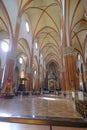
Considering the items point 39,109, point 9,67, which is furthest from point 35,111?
point 9,67

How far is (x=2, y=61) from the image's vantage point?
54.1 feet

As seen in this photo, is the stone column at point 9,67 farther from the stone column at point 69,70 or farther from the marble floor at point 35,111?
the marble floor at point 35,111

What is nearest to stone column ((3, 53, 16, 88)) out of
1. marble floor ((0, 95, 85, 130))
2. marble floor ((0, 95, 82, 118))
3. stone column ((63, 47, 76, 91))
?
marble floor ((0, 95, 82, 118))

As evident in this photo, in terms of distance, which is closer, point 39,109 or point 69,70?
point 39,109

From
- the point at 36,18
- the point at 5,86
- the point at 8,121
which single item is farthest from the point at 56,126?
the point at 36,18

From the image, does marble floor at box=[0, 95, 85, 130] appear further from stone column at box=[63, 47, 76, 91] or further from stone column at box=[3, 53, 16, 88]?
stone column at box=[3, 53, 16, 88]

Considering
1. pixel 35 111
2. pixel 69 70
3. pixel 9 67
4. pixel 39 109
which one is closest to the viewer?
pixel 35 111

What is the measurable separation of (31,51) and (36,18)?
4944 mm

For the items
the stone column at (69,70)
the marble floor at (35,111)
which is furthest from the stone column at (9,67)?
the marble floor at (35,111)

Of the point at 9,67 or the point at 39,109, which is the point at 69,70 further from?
the point at 39,109

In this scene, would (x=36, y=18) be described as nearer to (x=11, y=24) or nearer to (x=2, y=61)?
(x=11, y=24)

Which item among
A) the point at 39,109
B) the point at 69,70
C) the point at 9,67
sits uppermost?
the point at 9,67

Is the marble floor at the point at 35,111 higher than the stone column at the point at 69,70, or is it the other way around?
the stone column at the point at 69,70

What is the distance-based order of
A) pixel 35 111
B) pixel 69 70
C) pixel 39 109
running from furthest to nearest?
pixel 69 70 → pixel 39 109 → pixel 35 111
